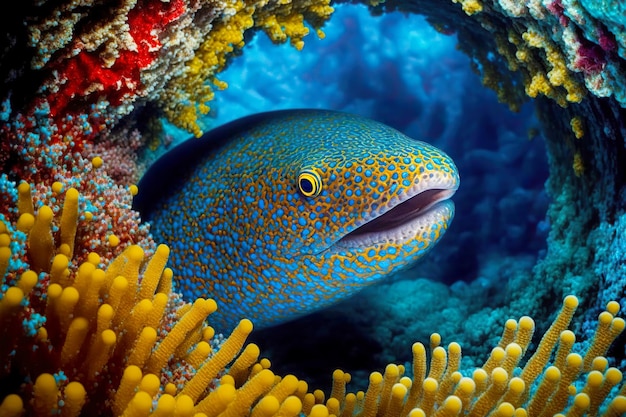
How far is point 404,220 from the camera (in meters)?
3.06

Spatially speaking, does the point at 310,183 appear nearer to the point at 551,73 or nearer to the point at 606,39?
the point at 551,73

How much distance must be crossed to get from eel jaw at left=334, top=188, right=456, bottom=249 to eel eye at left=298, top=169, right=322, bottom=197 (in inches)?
14.3

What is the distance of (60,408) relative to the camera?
1.47m

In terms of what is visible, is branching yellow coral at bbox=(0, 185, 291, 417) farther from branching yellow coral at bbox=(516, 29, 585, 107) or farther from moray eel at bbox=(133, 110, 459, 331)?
branching yellow coral at bbox=(516, 29, 585, 107)

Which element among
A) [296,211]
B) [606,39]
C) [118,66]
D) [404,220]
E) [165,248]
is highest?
[118,66]

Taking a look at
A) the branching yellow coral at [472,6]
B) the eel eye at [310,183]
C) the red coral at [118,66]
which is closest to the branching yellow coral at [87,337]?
the red coral at [118,66]

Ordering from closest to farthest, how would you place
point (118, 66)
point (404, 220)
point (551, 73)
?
point (118, 66)
point (551, 73)
point (404, 220)

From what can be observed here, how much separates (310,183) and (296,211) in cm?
24

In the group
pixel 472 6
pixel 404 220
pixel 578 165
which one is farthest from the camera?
pixel 578 165

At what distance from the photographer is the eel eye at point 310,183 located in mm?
2934

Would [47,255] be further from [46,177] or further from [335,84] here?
[335,84]

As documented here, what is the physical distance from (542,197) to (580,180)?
270 centimetres

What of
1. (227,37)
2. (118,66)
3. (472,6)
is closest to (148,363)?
(118,66)

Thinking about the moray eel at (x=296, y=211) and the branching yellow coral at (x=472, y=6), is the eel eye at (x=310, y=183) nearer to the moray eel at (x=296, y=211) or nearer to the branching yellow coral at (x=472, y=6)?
the moray eel at (x=296, y=211)
